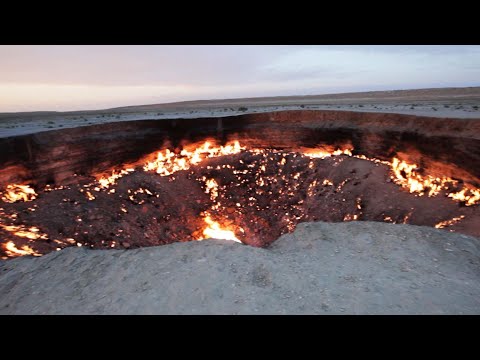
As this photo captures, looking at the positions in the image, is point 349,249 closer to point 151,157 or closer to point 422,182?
point 422,182

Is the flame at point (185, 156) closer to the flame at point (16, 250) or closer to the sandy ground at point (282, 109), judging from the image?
the sandy ground at point (282, 109)

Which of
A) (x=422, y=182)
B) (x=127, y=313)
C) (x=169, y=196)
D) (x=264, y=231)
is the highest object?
(x=127, y=313)

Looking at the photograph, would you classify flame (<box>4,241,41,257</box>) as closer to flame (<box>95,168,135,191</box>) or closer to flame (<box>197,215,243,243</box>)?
flame (<box>95,168,135,191</box>)

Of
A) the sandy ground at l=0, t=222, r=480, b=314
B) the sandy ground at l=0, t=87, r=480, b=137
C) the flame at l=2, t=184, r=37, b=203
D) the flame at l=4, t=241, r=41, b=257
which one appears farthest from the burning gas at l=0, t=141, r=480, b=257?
the sandy ground at l=0, t=87, r=480, b=137

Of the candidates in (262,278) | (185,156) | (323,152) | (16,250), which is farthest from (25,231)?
(323,152)

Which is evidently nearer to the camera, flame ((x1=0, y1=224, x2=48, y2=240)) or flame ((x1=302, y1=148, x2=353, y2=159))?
flame ((x1=0, y1=224, x2=48, y2=240))

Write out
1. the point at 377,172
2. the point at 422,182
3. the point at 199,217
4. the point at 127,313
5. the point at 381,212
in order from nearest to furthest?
the point at 127,313 < the point at 381,212 < the point at 422,182 < the point at 377,172 < the point at 199,217

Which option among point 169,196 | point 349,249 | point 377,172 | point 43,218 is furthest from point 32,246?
point 377,172
